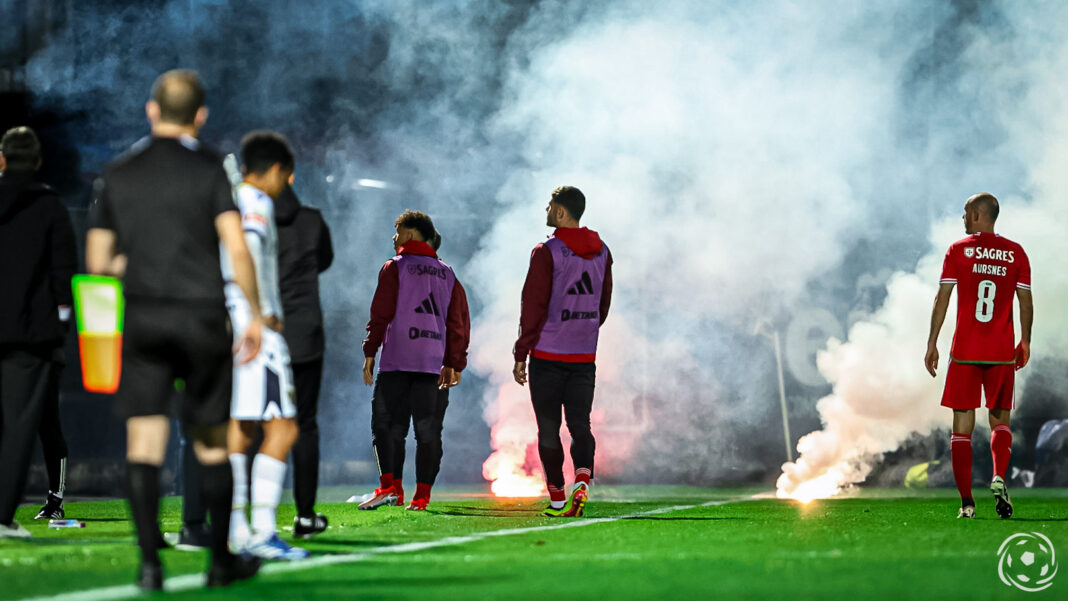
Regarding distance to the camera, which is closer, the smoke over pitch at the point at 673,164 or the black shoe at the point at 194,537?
the black shoe at the point at 194,537

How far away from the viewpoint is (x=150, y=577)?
380cm

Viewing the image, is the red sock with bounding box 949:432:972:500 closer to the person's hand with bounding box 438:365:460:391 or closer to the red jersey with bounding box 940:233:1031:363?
the red jersey with bounding box 940:233:1031:363

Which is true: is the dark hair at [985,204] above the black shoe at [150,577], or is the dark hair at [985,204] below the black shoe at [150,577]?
above

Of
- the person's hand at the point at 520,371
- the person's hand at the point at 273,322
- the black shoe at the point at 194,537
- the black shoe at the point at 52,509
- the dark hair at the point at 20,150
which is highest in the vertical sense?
the dark hair at the point at 20,150

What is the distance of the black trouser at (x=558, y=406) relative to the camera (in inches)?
311

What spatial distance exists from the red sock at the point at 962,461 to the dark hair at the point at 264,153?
4.39 m

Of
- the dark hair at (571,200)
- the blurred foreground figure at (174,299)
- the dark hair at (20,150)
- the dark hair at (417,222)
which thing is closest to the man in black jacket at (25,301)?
the dark hair at (20,150)

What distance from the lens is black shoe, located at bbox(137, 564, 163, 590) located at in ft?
12.4

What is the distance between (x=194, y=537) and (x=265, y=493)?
0.78m

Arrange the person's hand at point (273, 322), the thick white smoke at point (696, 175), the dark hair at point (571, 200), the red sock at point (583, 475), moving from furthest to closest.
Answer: the thick white smoke at point (696, 175) → the dark hair at point (571, 200) → the red sock at point (583, 475) → the person's hand at point (273, 322)

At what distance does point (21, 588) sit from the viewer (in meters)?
3.96

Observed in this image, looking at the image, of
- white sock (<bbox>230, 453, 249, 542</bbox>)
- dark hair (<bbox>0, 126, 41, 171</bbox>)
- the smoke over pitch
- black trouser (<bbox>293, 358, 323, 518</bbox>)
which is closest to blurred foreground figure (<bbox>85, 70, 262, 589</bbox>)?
white sock (<bbox>230, 453, 249, 542</bbox>)

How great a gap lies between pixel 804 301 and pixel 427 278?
884 cm

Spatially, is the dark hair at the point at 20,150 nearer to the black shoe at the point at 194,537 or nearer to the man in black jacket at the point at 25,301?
the man in black jacket at the point at 25,301
